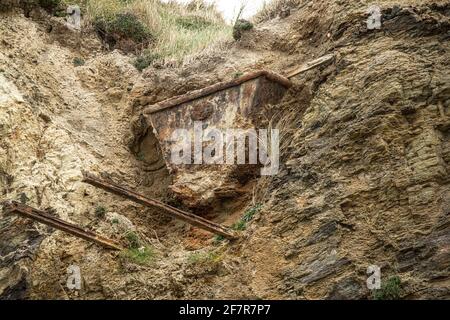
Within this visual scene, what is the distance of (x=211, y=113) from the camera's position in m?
10.6

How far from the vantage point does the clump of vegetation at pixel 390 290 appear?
7.85 m

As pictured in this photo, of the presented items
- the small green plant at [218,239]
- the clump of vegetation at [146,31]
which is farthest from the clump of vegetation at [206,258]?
the clump of vegetation at [146,31]

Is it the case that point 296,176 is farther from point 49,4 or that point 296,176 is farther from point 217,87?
point 49,4

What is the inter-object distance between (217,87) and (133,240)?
238 centimetres

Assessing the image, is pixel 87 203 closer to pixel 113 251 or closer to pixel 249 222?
pixel 113 251

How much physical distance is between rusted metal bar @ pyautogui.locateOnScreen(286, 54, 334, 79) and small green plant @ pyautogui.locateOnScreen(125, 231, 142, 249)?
3107 mm

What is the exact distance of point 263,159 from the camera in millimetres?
10242

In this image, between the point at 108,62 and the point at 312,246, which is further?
the point at 108,62

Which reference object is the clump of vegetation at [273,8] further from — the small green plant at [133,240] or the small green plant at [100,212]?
the small green plant at [133,240]

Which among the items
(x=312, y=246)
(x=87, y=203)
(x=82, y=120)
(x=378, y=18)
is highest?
(x=378, y=18)

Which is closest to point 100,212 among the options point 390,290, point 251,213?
point 251,213

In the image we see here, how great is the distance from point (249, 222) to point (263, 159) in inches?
47.0

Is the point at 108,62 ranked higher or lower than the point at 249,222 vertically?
higher

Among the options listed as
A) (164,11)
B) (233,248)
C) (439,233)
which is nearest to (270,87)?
(233,248)
